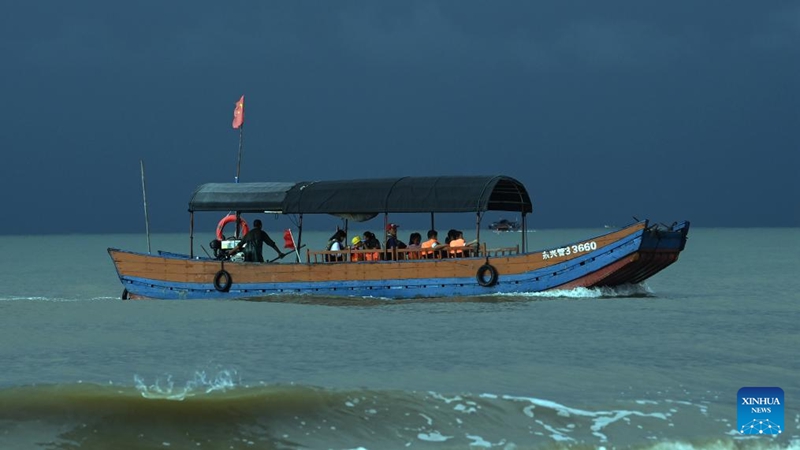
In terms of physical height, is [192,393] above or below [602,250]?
below

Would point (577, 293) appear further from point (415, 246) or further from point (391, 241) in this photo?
point (391, 241)

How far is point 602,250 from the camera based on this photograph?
2562 centimetres

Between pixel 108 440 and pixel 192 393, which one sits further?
pixel 192 393

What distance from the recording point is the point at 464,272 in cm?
2609

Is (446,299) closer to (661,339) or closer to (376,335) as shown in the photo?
(376,335)

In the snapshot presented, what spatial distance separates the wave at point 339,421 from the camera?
12.0 meters

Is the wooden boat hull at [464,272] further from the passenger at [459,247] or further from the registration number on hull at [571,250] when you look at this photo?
the passenger at [459,247]

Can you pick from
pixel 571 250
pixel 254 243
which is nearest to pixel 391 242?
pixel 254 243

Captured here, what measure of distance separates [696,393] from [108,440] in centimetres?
755

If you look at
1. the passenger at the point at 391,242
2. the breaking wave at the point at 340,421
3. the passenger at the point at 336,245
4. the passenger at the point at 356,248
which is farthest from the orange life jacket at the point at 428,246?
the breaking wave at the point at 340,421

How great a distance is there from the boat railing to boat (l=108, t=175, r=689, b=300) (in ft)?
0.11

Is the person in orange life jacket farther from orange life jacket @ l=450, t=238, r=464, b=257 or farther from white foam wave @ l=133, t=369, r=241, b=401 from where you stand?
white foam wave @ l=133, t=369, r=241, b=401

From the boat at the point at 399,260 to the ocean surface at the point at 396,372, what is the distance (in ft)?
1.40

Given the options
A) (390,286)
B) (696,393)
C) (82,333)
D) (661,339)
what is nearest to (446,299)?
(390,286)
